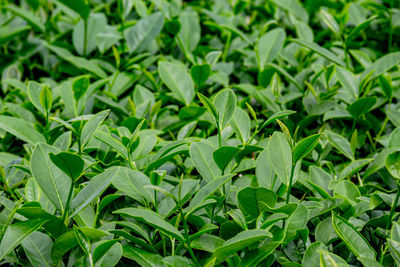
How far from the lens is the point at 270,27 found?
1.83 metres

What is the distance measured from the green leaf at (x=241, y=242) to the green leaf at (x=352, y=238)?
0.58ft

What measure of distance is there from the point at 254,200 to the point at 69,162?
14.2 inches

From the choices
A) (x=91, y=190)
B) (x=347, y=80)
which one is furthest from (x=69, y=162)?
(x=347, y=80)

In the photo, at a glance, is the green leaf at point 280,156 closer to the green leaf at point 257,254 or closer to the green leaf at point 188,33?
the green leaf at point 257,254

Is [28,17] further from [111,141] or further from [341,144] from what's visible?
[341,144]

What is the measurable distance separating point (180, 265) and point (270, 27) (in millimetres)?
1253

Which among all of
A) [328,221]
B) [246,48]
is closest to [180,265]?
[328,221]

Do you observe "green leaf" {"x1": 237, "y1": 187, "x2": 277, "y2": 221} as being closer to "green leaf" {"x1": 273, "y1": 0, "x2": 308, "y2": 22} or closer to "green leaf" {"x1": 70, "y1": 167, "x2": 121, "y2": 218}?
"green leaf" {"x1": 70, "y1": 167, "x2": 121, "y2": 218}

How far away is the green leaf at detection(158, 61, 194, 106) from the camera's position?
1.33 meters

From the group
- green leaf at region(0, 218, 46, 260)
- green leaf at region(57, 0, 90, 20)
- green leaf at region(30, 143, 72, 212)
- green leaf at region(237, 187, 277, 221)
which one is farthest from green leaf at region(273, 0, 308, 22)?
green leaf at region(0, 218, 46, 260)

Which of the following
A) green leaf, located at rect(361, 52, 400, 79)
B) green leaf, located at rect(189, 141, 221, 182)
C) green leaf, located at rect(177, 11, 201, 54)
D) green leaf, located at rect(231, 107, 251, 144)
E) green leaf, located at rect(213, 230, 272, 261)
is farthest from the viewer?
green leaf, located at rect(177, 11, 201, 54)

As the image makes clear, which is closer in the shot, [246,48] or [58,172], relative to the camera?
[58,172]

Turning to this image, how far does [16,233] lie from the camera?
82 centimetres

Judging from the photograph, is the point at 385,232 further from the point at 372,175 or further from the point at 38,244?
the point at 38,244
